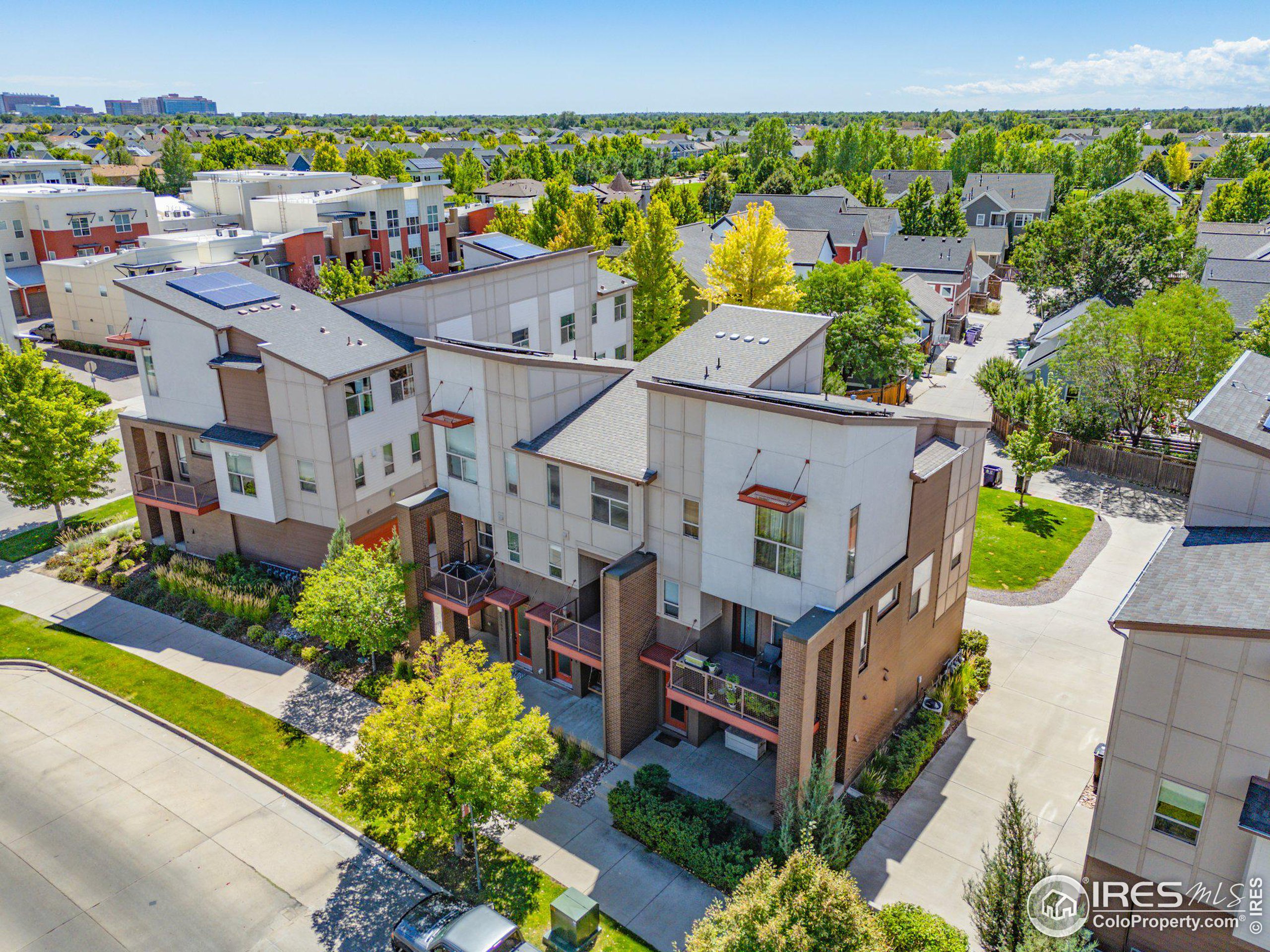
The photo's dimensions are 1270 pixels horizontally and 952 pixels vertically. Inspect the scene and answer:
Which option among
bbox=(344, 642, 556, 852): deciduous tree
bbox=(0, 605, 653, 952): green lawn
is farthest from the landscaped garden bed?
bbox=(344, 642, 556, 852): deciduous tree

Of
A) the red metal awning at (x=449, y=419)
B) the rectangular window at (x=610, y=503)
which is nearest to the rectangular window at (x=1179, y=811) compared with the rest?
the rectangular window at (x=610, y=503)

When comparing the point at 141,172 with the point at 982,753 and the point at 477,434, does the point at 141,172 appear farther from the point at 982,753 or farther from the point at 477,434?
the point at 982,753

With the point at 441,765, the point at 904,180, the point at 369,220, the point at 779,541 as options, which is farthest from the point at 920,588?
the point at 904,180

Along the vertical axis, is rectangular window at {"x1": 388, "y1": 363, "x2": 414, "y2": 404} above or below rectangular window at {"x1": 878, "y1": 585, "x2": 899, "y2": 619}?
above

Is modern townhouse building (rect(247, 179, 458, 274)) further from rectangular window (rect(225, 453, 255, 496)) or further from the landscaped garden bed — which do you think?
rectangular window (rect(225, 453, 255, 496))

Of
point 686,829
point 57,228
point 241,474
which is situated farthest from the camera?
point 57,228

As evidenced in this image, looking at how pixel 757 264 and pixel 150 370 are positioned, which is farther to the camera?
pixel 757 264

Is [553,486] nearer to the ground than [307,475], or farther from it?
farther from it

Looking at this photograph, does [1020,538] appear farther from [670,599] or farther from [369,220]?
[369,220]
